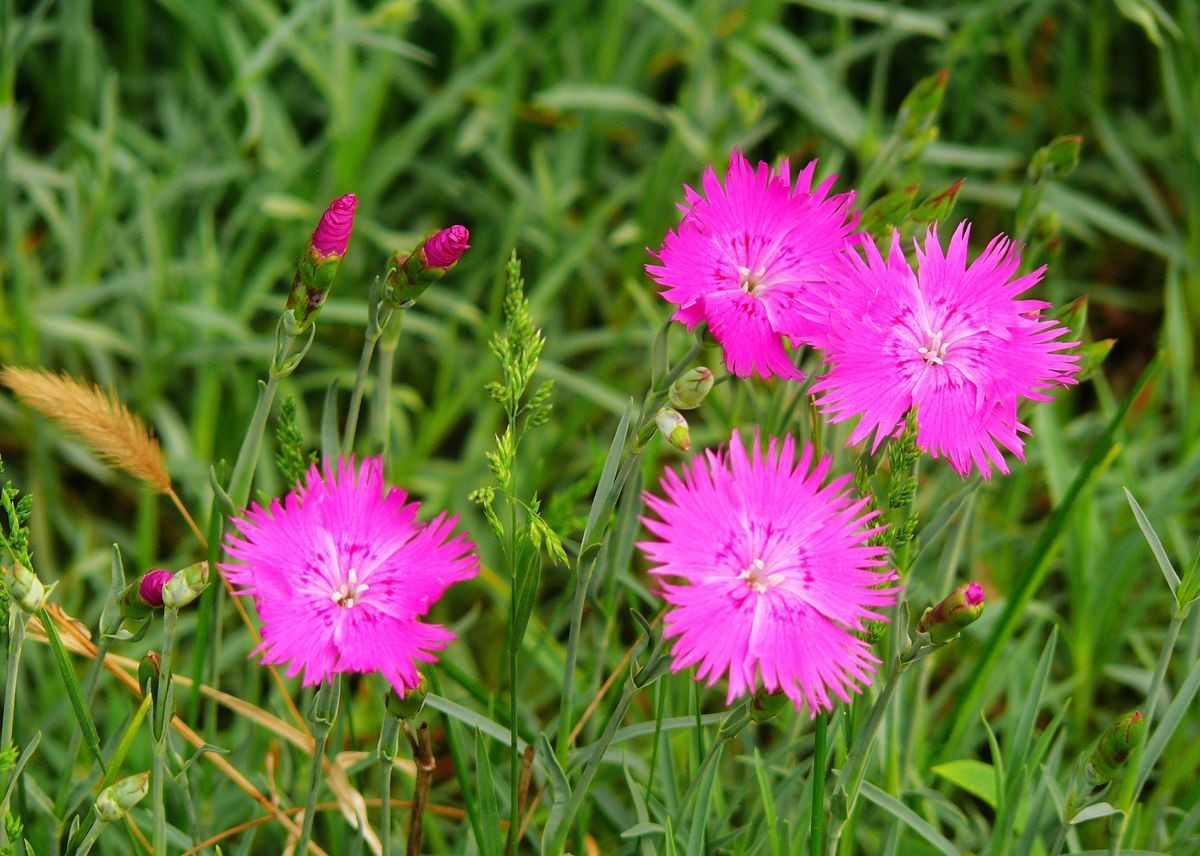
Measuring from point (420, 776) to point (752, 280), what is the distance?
1.58 feet

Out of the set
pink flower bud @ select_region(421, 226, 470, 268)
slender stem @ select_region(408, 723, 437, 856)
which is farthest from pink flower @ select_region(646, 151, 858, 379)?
slender stem @ select_region(408, 723, 437, 856)

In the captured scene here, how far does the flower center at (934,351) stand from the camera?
950 millimetres

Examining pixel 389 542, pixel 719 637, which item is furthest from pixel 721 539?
pixel 389 542

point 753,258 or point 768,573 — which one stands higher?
point 753,258

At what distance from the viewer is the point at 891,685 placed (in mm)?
922

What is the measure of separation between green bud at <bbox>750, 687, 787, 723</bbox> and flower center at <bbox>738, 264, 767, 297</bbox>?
0.30 meters

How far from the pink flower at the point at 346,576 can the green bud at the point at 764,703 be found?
23 centimetres

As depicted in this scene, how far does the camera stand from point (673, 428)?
35.1 inches

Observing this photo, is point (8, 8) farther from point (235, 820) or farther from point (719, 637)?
point (719, 637)

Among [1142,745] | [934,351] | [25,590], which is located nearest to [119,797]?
[25,590]

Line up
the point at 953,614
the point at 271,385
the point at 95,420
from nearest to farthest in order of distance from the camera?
the point at 953,614 < the point at 271,385 < the point at 95,420

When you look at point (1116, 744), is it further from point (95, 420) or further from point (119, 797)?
point (95, 420)

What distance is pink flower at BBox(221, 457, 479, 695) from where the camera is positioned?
34.4 inches

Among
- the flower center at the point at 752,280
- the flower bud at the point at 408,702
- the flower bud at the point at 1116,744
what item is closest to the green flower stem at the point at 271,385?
the flower bud at the point at 408,702
